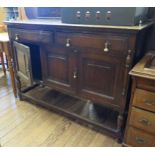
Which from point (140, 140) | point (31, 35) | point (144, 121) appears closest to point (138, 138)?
point (140, 140)

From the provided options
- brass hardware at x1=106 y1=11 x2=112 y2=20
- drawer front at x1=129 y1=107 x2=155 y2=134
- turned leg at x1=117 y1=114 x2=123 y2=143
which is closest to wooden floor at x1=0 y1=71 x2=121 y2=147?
turned leg at x1=117 y1=114 x2=123 y2=143

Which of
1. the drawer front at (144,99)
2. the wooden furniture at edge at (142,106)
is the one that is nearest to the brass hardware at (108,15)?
the wooden furniture at edge at (142,106)

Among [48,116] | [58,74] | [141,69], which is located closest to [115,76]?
[141,69]

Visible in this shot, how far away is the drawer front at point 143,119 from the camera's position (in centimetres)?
115

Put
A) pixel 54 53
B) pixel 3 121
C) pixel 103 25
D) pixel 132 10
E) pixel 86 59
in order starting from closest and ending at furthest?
pixel 132 10 → pixel 103 25 → pixel 86 59 → pixel 54 53 → pixel 3 121

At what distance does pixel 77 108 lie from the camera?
6.13 ft

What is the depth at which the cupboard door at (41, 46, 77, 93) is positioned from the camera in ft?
4.81

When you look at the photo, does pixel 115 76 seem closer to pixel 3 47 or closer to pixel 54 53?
pixel 54 53

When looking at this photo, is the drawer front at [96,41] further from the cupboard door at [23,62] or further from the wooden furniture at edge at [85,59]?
the cupboard door at [23,62]

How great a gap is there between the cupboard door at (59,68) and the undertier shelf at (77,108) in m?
0.27

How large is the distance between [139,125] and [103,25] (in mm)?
752

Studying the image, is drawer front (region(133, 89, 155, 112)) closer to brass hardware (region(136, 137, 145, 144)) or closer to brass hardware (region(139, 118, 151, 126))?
brass hardware (region(139, 118, 151, 126))

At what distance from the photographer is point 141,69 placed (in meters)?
1.10

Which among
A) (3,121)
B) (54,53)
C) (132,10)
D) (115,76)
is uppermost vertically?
(132,10)
